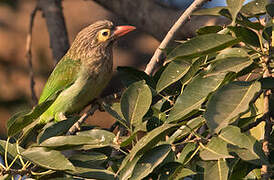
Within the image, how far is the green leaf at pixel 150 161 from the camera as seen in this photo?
6.79 ft

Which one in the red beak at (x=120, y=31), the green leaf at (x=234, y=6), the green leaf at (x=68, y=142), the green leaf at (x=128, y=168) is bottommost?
the red beak at (x=120, y=31)

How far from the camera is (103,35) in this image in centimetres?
492

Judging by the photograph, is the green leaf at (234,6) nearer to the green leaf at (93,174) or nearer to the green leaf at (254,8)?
the green leaf at (254,8)

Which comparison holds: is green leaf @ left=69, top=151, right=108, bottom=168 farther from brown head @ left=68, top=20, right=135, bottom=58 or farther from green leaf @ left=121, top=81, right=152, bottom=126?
brown head @ left=68, top=20, right=135, bottom=58

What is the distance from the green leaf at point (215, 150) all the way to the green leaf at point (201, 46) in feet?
1.11

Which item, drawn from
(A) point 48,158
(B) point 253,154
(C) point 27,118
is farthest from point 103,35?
(B) point 253,154

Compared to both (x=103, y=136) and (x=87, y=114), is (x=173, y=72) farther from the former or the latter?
(x=87, y=114)

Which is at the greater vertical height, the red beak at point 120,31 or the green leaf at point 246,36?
the green leaf at point 246,36

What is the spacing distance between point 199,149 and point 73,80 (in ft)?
8.21

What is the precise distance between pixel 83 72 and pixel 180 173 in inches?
101

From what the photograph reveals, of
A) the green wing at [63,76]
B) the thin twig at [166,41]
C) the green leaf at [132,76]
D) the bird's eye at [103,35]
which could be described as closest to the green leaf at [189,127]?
the green leaf at [132,76]

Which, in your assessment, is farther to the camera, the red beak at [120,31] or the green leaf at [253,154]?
the red beak at [120,31]

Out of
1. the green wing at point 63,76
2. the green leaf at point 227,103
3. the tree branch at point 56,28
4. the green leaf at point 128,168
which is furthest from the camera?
the tree branch at point 56,28

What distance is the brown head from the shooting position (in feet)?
15.9
